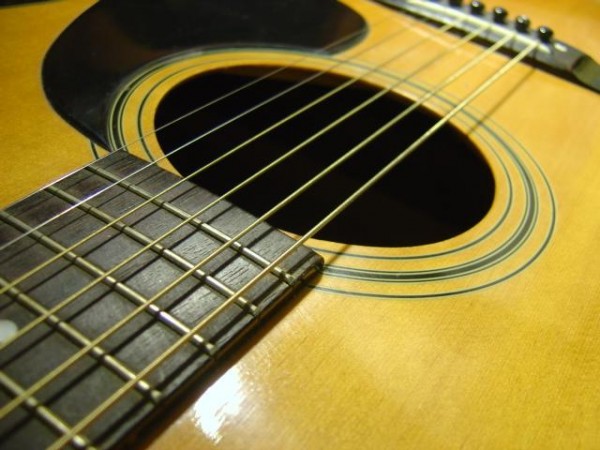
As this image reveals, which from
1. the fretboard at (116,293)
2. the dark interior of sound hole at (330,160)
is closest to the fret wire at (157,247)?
the fretboard at (116,293)

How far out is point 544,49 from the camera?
0.92 metres

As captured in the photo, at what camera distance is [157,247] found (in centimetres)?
46

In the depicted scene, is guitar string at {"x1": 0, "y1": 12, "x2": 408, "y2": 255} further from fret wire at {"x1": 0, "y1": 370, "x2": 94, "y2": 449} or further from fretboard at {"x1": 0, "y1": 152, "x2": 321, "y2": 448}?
fret wire at {"x1": 0, "y1": 370, "x2": 94, "y2": 449}

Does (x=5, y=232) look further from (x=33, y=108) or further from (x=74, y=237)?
(x=33, y=108)

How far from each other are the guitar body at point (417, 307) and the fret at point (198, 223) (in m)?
0.03

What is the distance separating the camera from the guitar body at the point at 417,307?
39 centimetres

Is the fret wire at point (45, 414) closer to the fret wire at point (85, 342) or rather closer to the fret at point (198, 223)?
the fret wire at point (85, 342)

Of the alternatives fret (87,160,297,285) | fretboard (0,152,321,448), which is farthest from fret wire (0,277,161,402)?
fret (87,160,297,285)

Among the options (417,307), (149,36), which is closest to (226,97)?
(149,36)

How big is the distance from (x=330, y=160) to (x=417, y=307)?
1.84ft

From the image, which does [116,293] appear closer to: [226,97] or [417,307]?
[417,307]

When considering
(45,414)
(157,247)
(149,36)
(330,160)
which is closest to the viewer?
(45,414)

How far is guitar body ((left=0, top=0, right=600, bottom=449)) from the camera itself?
39 cm

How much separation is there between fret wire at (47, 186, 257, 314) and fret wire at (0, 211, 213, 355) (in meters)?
0.01
